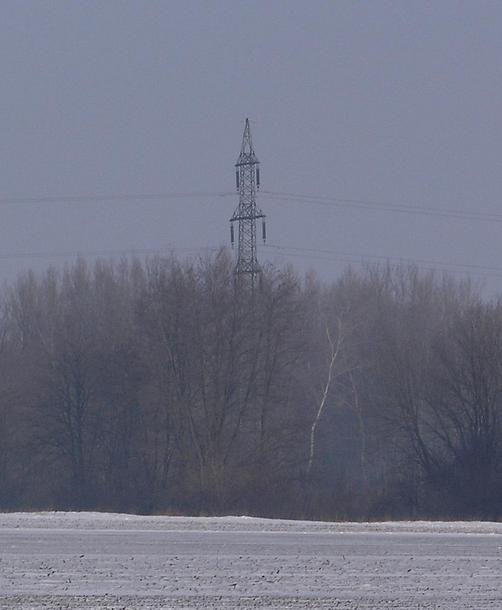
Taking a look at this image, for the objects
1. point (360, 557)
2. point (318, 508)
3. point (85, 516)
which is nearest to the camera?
point (360, 557)

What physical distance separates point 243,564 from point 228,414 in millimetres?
28991

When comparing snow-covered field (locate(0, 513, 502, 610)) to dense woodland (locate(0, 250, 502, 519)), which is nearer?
snow-covered field (locate(0, 513, 502, 610))

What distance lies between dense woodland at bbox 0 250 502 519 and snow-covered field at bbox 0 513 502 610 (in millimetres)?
14302

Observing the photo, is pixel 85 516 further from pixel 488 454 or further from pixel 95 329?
pixel 95 329

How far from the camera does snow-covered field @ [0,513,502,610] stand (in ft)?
36.9

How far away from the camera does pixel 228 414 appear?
42844mm

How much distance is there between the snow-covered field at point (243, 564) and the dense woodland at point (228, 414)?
563 inches

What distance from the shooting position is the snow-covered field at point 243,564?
11.2 m

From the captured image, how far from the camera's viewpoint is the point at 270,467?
38344mm

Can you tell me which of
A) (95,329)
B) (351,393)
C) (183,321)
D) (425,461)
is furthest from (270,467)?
(351,393)

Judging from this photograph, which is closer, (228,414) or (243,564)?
(243,564)

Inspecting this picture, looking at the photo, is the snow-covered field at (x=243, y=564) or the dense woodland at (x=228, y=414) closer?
the snow-covered field at (x=243, y=564)

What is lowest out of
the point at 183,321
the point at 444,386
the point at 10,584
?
the point at 10,584

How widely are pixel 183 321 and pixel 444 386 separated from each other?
1115cm
